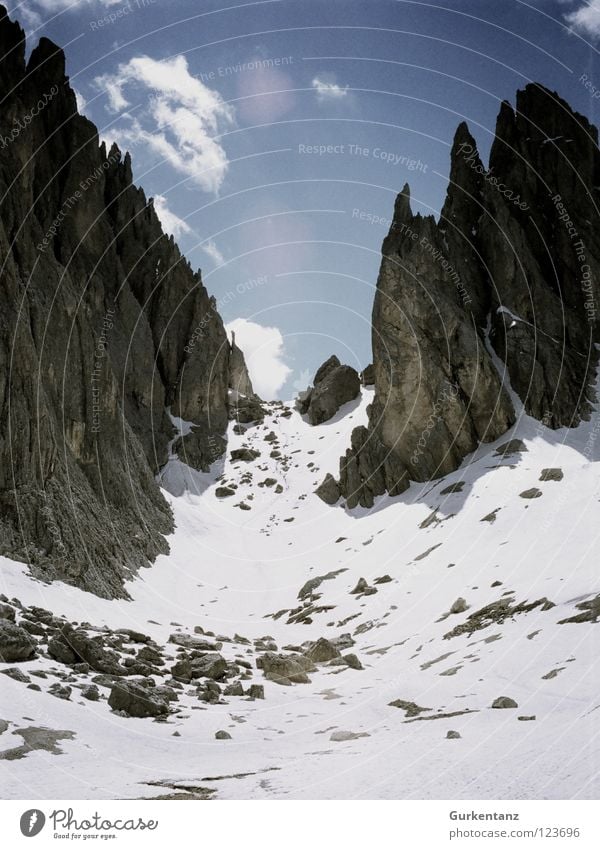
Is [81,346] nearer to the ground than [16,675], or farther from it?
farther from it

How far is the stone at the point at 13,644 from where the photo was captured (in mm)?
14734

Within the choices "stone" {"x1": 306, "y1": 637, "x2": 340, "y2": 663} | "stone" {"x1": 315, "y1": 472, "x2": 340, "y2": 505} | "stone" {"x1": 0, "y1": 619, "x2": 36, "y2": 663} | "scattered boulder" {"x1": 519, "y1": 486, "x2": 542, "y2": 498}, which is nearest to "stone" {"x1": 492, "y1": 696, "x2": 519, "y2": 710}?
"stone" {"x1": 0, "y1": 619, "x2": 36, "y2": 663}

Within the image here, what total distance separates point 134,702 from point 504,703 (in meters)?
8.85

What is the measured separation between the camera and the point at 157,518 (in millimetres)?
47750

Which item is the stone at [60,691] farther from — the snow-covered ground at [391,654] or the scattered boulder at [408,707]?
the scattered boulder at [408,707]

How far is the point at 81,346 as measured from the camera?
120ft

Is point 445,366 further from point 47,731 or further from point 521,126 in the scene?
point 47,731

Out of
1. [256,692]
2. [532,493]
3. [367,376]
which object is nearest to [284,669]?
[256,692]

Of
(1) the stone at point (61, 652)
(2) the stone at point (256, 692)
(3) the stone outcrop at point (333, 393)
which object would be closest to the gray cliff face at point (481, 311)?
(3) the stone outcrop at point (333, 393)

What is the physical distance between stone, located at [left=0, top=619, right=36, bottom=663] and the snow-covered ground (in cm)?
49

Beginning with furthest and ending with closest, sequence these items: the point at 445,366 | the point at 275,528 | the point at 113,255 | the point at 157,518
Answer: the point at 113,255, the point at 275,528, the point at 445,366, the point at 157,518

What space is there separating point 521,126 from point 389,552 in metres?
66.3

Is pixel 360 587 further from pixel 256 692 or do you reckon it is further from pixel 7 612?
pixel 7 612
